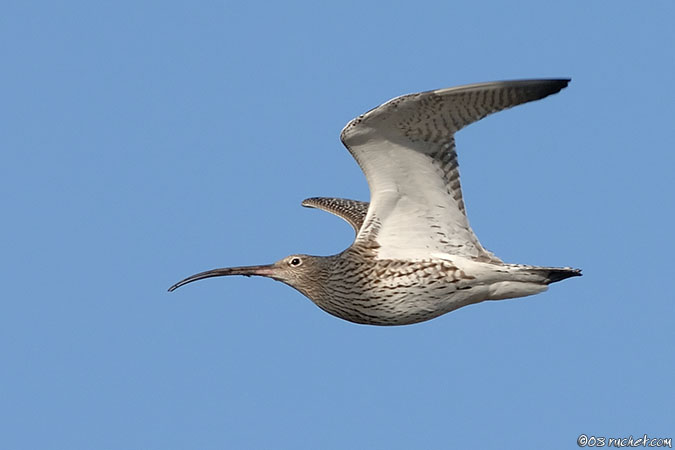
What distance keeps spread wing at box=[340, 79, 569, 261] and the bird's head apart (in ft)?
2.76

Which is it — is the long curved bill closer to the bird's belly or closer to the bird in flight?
the bird in flight

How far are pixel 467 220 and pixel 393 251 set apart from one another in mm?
1025

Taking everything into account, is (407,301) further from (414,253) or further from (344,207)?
(344,207)

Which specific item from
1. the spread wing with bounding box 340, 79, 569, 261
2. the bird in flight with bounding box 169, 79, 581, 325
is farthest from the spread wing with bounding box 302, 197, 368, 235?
the spread wing with bounding box 340, 79, 569, 261

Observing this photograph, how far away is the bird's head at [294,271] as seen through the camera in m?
15.1

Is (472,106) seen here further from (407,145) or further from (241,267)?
(241,267)

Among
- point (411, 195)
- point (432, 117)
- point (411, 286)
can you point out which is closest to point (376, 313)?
point (411, 286)

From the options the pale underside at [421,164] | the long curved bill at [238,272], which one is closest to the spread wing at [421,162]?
the pale underside at [421,164]

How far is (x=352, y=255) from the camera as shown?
14.6 m

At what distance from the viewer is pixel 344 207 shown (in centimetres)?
1828

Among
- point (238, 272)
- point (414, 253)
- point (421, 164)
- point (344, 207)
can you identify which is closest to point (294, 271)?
point (238, 272)

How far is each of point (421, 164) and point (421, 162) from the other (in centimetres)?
3

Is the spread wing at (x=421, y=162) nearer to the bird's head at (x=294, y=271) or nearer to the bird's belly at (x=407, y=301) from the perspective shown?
the bird's belly at (x=407, y=301)

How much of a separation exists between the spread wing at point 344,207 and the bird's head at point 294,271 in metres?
1.96
